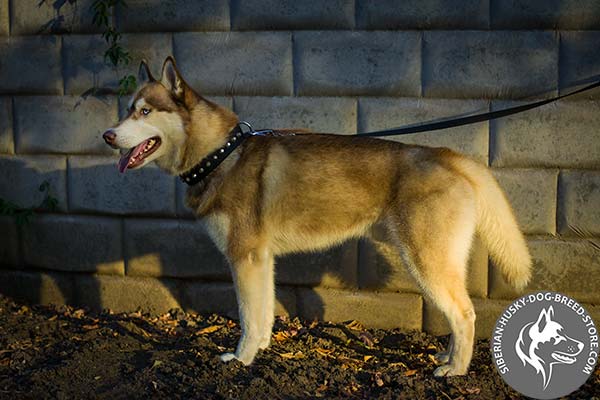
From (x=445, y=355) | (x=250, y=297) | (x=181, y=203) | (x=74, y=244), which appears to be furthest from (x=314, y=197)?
(x=74, y=244)

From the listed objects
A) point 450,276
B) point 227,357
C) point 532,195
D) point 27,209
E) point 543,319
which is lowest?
point 227,357

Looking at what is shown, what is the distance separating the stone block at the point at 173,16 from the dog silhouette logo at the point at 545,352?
2801 mm

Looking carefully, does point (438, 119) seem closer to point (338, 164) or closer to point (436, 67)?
point (436, 67)

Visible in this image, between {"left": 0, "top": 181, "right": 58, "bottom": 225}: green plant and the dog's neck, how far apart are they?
5.28 feet

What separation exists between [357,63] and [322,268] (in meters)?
1.46

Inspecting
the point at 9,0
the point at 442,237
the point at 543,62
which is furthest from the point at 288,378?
the point at 9,0

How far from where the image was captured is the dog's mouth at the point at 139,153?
4.07 m

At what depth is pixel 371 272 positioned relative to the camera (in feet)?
16.0

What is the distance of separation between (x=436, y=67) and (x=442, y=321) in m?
1.74

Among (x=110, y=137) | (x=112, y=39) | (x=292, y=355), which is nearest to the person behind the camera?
(x=110, y=137)

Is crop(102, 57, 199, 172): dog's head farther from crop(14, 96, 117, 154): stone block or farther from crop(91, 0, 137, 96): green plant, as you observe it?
crop(14, 96, 117, 154): stone block

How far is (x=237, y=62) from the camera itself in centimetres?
488

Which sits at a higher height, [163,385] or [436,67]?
[436,67]

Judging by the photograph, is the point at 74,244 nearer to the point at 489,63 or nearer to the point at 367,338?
the point at 367,338
